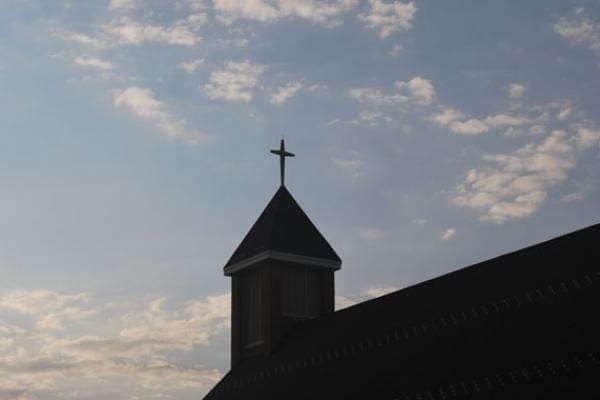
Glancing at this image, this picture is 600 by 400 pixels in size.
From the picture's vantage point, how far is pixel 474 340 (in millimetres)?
25531

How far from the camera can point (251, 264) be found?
40594 mm

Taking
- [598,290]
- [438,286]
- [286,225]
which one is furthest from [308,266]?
[598,290]

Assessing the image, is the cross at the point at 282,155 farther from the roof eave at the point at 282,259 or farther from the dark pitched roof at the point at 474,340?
the dark pitched roof at the point at 474,340

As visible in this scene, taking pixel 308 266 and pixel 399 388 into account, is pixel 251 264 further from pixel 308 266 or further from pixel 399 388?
pixel 399 388

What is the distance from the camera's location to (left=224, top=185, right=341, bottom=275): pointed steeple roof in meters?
39.9

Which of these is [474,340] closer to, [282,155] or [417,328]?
[417,328]

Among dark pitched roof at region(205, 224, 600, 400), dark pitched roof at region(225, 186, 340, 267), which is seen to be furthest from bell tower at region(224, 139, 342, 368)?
dark pitched roof at region(205, 224, 600, 400)

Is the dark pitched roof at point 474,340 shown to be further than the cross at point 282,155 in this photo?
No

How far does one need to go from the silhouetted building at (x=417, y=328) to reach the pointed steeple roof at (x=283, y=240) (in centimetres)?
6

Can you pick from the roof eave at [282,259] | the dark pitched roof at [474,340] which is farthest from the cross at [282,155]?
the dark pitched roof at [474,340]

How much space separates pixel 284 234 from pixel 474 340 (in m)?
16.1

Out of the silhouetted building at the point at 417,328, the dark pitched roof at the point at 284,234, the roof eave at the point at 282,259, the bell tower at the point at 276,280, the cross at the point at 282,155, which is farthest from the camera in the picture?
the cross at the point at 282,155

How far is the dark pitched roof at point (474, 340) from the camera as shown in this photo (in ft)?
73.7

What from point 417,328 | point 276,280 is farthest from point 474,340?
point 276,280
